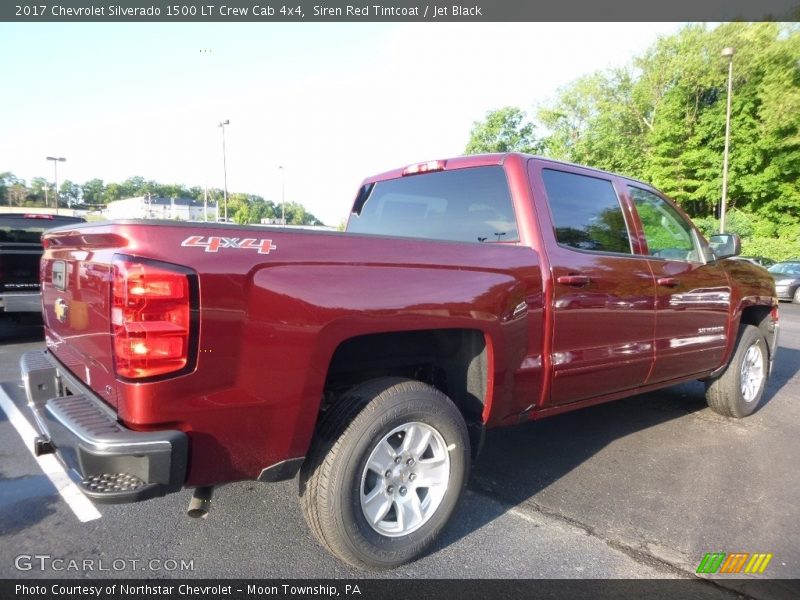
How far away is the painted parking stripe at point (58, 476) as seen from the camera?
289 cm

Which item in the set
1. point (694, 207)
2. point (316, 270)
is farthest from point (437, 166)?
point (694, 207)

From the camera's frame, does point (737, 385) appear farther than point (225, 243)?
Yes

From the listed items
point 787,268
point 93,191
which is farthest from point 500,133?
point 93,191

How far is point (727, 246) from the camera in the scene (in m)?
4.30

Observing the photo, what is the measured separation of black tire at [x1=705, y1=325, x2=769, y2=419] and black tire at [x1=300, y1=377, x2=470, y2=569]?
3257 millimetres

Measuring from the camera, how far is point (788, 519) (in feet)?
9.67

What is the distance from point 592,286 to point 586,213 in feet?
1.71

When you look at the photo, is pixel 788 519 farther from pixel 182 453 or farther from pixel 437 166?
pixel 182 453

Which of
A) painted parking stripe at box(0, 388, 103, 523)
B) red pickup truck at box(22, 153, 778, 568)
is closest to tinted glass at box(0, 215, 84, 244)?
painted parking stripe at box(0, 388, 103, 523)

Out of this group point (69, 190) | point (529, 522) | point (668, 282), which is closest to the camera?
point (529, 522)

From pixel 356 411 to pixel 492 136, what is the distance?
34768 millimetres

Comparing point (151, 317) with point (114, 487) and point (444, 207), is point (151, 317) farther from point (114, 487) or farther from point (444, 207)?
point (444, 207)

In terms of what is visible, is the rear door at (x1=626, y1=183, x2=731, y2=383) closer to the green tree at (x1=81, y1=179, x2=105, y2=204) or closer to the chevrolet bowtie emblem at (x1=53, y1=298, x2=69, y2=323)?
the chevrolet bowtie emblem at (x1=53, y1=298, x2=69, y2=323)

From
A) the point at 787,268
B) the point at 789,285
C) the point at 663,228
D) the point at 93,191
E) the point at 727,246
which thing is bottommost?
the point at 789,285
